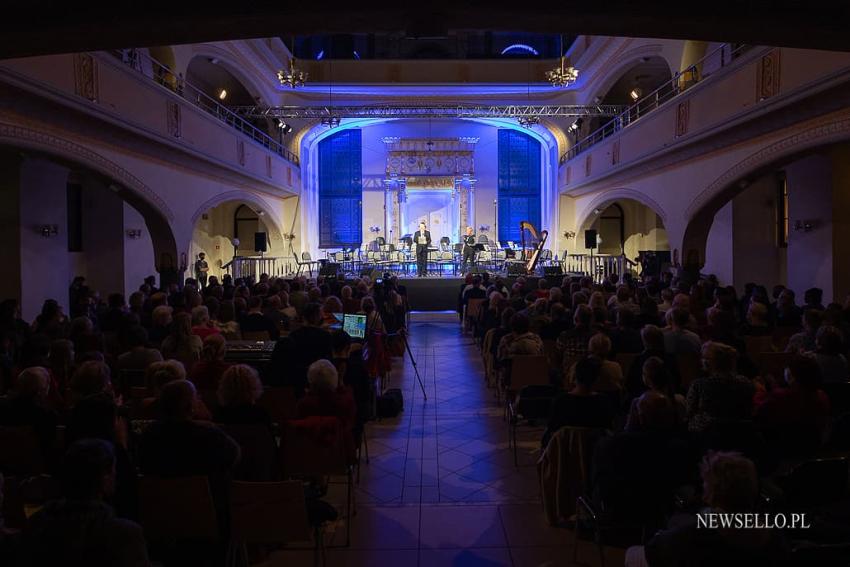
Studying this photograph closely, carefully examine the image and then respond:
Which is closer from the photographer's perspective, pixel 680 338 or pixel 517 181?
pixel 680 338

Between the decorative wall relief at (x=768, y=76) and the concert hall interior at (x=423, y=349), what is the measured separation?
0.43ft

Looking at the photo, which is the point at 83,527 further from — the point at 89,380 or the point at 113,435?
the point at 89,380

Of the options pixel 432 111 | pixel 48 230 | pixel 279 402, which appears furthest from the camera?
pixel 432 111

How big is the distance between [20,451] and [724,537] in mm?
3681

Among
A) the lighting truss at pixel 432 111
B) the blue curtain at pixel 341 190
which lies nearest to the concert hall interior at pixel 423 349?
the lighting truss at pixel 432 111

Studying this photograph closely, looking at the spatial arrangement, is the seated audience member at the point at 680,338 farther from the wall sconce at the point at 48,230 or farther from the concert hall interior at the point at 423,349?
the wall sconce at the point at 48,230

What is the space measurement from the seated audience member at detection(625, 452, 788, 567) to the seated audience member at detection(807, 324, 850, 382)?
317 centimetres

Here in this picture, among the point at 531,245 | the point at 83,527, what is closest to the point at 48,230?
the point at 83,527

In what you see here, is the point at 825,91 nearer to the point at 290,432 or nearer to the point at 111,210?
the point at 290,432

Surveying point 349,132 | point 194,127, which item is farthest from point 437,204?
point 194,127

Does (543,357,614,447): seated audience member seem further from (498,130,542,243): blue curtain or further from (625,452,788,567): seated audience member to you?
(498,130,542,243): blue curtain

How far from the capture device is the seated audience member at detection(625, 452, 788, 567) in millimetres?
2369

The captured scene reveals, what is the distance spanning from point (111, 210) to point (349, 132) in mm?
14457

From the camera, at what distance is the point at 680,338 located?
6297mm
